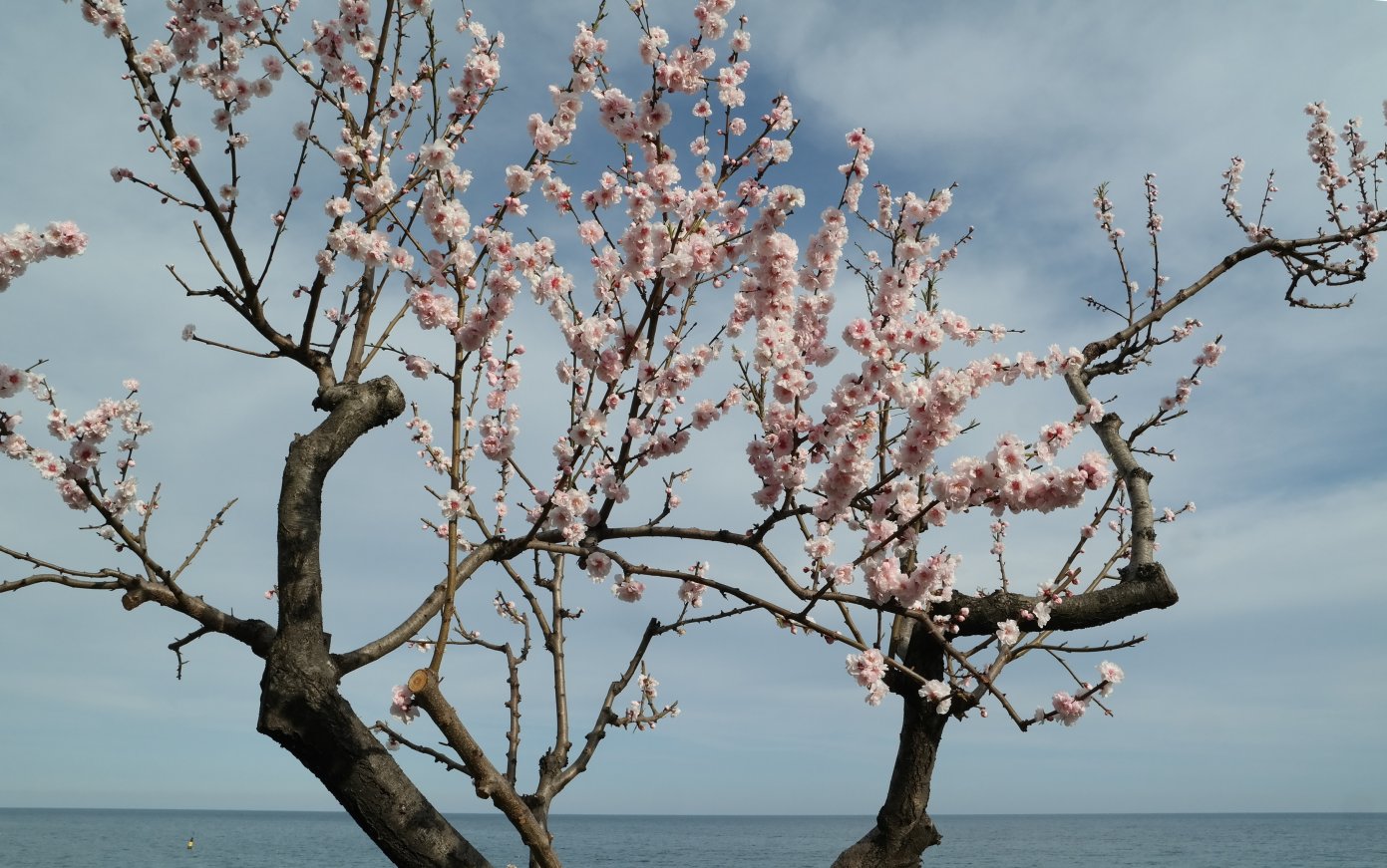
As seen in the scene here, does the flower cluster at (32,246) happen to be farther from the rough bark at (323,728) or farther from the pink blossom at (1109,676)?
the pink blossom at (1109,676)

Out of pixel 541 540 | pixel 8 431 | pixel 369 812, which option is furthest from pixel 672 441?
pixel 8 431

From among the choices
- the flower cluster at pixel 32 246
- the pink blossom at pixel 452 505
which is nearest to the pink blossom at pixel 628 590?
the pink blossom at pixel 452 505

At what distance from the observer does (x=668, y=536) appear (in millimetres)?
3521

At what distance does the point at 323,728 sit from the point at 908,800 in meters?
3.23

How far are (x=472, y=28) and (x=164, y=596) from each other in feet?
9.54

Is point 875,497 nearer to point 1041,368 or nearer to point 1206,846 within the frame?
point 1041,368

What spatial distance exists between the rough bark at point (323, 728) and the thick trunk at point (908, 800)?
8.42 feet

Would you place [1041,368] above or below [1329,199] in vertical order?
below

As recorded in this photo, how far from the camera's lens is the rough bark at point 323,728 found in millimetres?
3119

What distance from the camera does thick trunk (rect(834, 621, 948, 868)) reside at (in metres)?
4.89

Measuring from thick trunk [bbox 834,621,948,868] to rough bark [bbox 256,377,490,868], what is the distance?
257 centimetres

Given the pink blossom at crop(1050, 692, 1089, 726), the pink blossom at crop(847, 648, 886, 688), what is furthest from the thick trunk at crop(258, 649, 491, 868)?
the pink blossom at crop(1050, 692, 1089, 726)

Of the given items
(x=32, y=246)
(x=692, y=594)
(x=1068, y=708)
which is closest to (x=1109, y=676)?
(x=1068, y=708)

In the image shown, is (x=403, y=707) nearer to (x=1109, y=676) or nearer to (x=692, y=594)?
(x=692, y=594)
